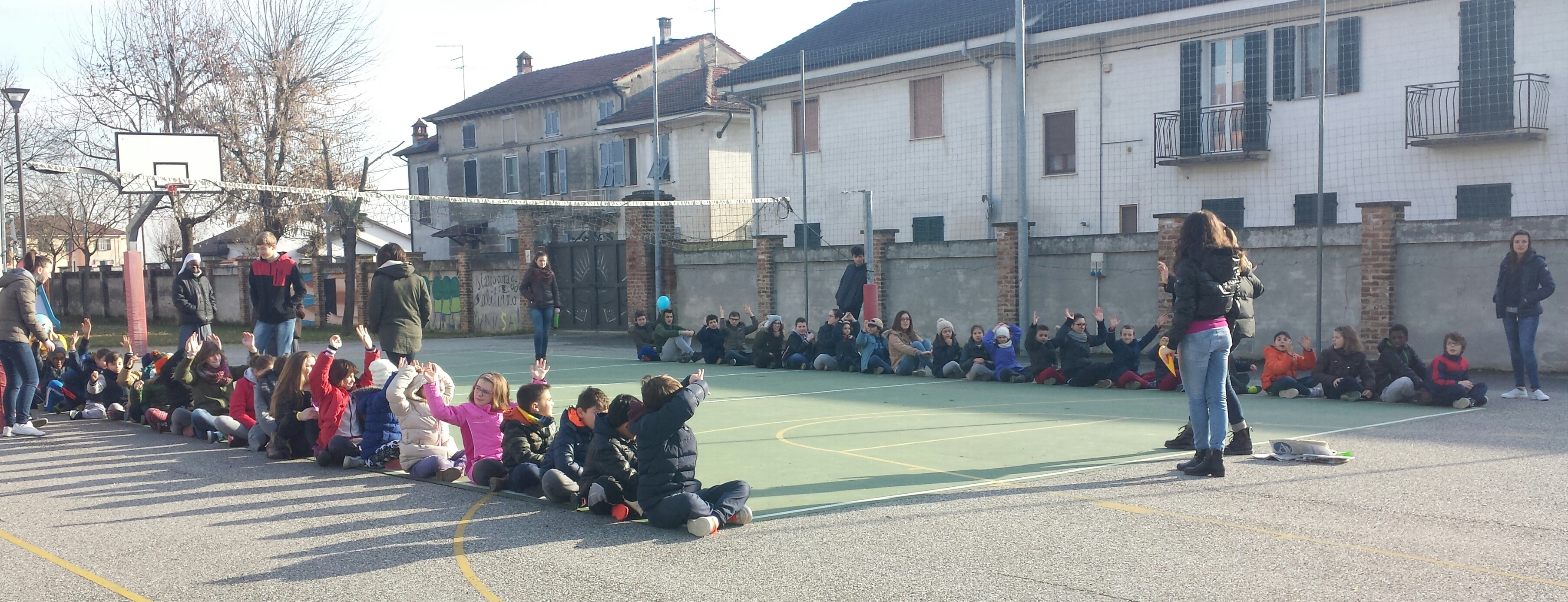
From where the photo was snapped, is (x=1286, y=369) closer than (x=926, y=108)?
Yes

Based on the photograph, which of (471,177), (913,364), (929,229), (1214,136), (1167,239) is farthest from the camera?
(471,177)

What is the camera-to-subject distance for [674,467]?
20.7 ft

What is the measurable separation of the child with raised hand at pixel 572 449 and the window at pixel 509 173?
4117 cm

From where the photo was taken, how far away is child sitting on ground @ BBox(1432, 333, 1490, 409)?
10.9 meters

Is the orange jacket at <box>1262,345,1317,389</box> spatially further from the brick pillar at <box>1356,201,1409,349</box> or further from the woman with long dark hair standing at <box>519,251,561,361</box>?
the woman with long dark hair standing at <box>519,251,561,361</box>

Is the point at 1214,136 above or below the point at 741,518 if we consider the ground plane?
above

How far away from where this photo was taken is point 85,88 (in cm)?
3291

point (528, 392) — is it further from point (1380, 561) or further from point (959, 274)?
point (959, 274)

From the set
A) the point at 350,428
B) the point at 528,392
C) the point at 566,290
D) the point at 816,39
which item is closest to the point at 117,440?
the point at 350,428

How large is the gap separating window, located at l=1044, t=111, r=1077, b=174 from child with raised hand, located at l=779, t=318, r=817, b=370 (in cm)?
983

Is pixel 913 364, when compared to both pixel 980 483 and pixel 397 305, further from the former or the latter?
pixel 980 483

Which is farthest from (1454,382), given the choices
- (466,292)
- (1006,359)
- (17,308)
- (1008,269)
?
(466,292)

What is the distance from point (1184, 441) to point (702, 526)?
4152 millimetres

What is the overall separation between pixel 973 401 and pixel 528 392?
5960 millimetres
